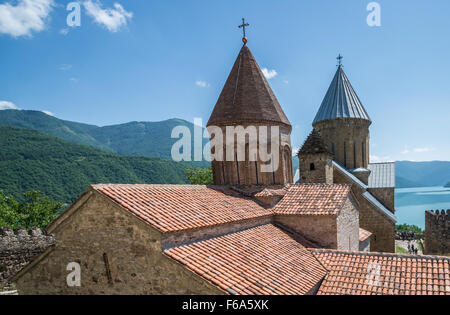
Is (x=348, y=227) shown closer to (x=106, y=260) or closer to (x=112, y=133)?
(x=106, y=260)

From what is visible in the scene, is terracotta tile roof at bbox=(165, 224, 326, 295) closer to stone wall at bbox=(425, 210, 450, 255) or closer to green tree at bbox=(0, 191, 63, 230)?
stone wall at bbox=(425, 210, 450, 255)

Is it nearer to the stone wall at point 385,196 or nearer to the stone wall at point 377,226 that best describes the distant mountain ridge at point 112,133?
the stone wall at point 385,196

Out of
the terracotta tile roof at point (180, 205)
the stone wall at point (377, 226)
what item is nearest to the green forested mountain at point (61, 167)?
the terracotta tile roof at point (180, 205)

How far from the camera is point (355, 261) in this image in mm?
7613

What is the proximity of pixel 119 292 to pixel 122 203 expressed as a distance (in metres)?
1.77

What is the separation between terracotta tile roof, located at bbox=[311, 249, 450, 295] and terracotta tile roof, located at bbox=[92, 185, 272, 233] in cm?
265

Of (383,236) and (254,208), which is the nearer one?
(254,208)

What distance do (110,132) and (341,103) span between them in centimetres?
13667

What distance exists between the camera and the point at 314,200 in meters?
10.1

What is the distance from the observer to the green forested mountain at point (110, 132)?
101375 millimetres

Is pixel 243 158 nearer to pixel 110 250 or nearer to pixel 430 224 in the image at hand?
pixel 110 250

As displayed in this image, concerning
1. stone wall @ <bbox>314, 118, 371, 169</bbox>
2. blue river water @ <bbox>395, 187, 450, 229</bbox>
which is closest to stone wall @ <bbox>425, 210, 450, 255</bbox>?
stone wall @ <bbox>314, 118, 371, 169</bbox>

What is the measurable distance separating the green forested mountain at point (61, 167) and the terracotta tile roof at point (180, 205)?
87.2 ft
